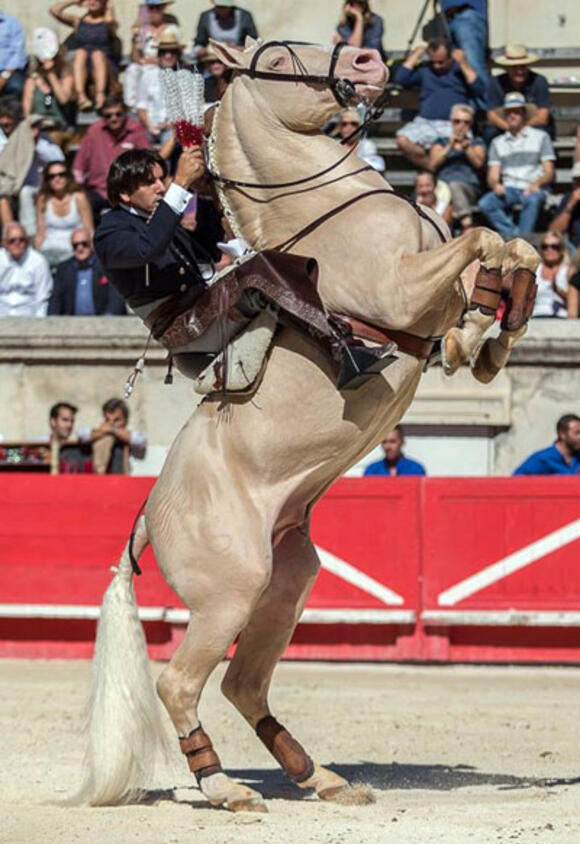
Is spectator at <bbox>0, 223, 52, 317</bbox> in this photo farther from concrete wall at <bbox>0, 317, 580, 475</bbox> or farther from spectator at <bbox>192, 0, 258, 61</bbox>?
spectator at <bbox>192, 0, 258, 61</bbox>

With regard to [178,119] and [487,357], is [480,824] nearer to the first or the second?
[487,357]

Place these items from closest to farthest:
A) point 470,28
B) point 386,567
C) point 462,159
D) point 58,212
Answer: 1. point 386,567
2. point 58,212
3. point 462,159
4. point 470,28

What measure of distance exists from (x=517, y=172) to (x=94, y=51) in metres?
3.76

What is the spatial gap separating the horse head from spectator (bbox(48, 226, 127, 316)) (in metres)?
6.76

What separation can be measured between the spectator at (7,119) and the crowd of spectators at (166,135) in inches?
0.5

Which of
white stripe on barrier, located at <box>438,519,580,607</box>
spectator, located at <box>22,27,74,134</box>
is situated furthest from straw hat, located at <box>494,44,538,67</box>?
white stripe on barrier, located at <box>438,519,580,607</box>

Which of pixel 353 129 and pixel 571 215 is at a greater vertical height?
pixel 353 129

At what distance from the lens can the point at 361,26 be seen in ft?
47.2

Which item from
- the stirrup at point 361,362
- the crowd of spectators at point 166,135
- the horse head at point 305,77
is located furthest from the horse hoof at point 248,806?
the crowd of spectators at point 166,135

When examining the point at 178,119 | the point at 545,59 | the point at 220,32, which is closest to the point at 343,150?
the point at 178,119

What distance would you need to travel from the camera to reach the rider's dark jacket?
6.37m

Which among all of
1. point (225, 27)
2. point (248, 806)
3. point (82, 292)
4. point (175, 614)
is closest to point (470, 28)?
point (225, 27)

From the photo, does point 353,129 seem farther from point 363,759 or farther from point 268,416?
point 268,416

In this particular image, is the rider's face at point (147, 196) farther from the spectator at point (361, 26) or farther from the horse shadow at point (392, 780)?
the spectator at point (361, 26)
